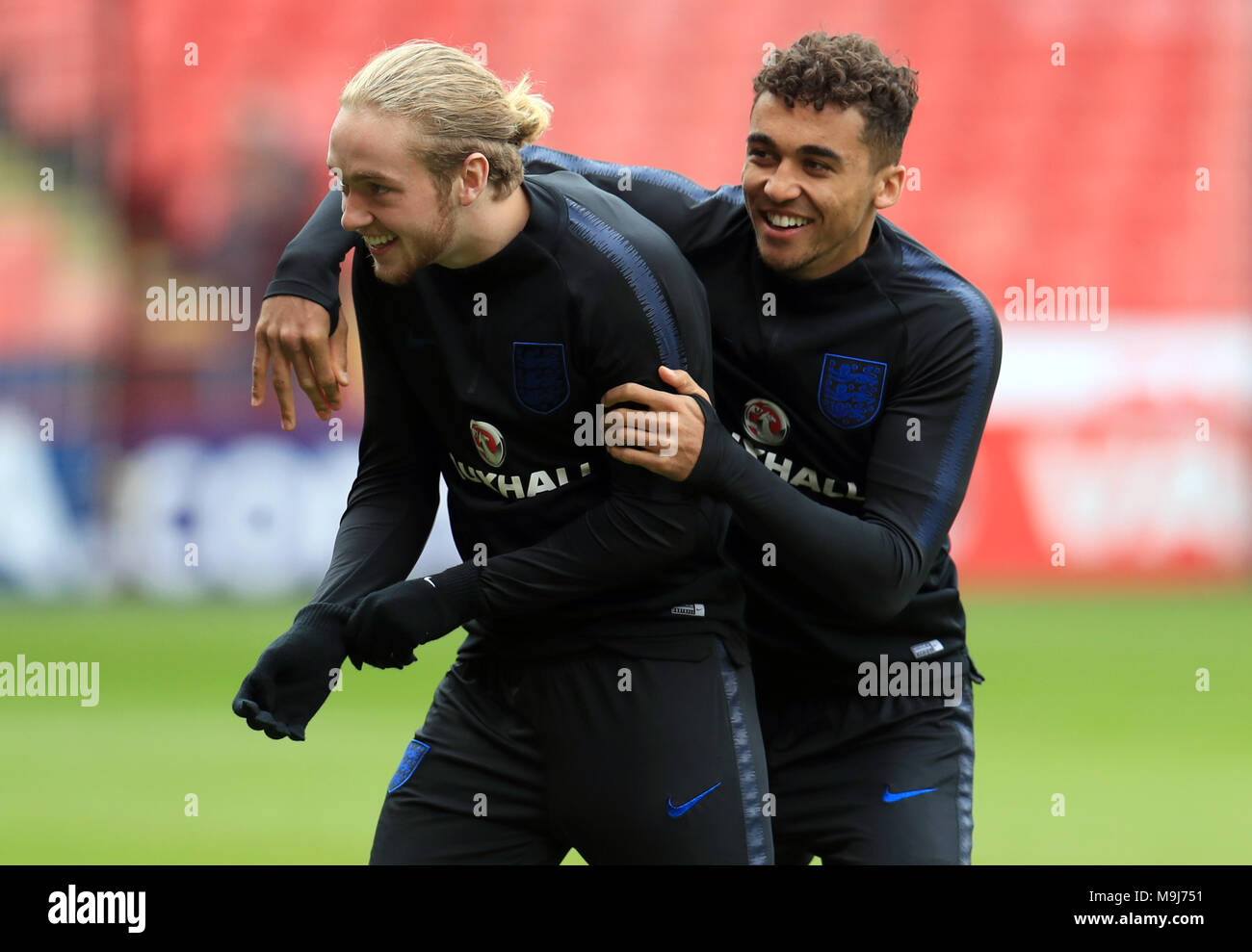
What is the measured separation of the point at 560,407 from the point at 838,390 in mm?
701

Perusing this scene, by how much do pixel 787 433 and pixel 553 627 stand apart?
2.25 ft

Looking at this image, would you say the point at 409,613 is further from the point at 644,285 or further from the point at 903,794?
the point at 903,794

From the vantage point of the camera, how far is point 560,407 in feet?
9.18

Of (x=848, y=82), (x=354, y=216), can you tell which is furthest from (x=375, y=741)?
(x=354, y=216)

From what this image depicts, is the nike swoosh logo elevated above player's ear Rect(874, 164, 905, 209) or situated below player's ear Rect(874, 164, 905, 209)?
below

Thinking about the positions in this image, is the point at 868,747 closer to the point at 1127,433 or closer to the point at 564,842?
the point at 564,842

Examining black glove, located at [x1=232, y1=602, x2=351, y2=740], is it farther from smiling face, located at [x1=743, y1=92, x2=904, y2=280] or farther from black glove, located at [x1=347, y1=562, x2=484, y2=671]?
smiling face, located at [x1=743, y1=92, x2=904, y2=280]

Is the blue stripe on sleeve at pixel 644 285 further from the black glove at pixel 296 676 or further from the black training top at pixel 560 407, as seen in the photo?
the black glove at pixel 296 676

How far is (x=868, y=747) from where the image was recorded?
347cm

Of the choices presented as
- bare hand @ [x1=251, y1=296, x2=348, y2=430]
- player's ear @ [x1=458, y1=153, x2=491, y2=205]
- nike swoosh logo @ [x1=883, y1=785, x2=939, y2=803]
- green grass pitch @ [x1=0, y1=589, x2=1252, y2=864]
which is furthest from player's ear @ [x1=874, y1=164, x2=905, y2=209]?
green grass pitch @ [x1=0, y1=589, x2=1252, y2=864]

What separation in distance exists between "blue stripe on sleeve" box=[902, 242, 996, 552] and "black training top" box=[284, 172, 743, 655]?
17.8 inches

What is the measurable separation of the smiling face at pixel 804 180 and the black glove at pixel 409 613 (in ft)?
3.01

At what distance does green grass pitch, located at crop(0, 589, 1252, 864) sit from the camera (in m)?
6.39

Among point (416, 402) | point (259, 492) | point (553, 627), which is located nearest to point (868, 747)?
point (553, 627)
